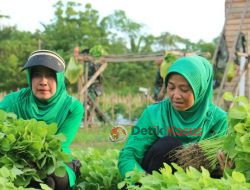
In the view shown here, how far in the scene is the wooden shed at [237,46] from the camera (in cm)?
1058

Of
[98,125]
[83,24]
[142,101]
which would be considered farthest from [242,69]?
[83,24]

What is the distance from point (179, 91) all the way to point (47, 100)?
105 centimetres

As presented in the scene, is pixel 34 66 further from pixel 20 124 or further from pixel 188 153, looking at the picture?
pixel 188 153

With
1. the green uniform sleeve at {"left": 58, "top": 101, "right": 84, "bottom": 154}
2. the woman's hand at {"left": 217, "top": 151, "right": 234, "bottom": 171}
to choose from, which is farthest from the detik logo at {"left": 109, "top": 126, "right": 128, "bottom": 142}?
the woman's hand at {"left": 217, "top": 151, "right": 234, "bottom": 171}

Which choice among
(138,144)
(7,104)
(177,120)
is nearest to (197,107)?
(177,120)

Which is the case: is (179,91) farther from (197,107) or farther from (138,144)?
(138,144)

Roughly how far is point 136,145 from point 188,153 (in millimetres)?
551

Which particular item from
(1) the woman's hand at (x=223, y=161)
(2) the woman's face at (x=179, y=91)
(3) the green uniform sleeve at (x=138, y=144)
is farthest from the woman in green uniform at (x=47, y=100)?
(1) the woman's hand at (x=223, y=161)

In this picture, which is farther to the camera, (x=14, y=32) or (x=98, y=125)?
(x=14, y=32)

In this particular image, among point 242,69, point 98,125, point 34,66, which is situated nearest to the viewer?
point 34,66

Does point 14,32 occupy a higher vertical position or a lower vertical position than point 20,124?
higher

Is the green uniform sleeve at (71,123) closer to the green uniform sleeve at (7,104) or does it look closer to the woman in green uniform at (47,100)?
the woman in green uniform at (47,100)

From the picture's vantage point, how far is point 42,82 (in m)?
3.50

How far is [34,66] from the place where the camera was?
3.49 m
